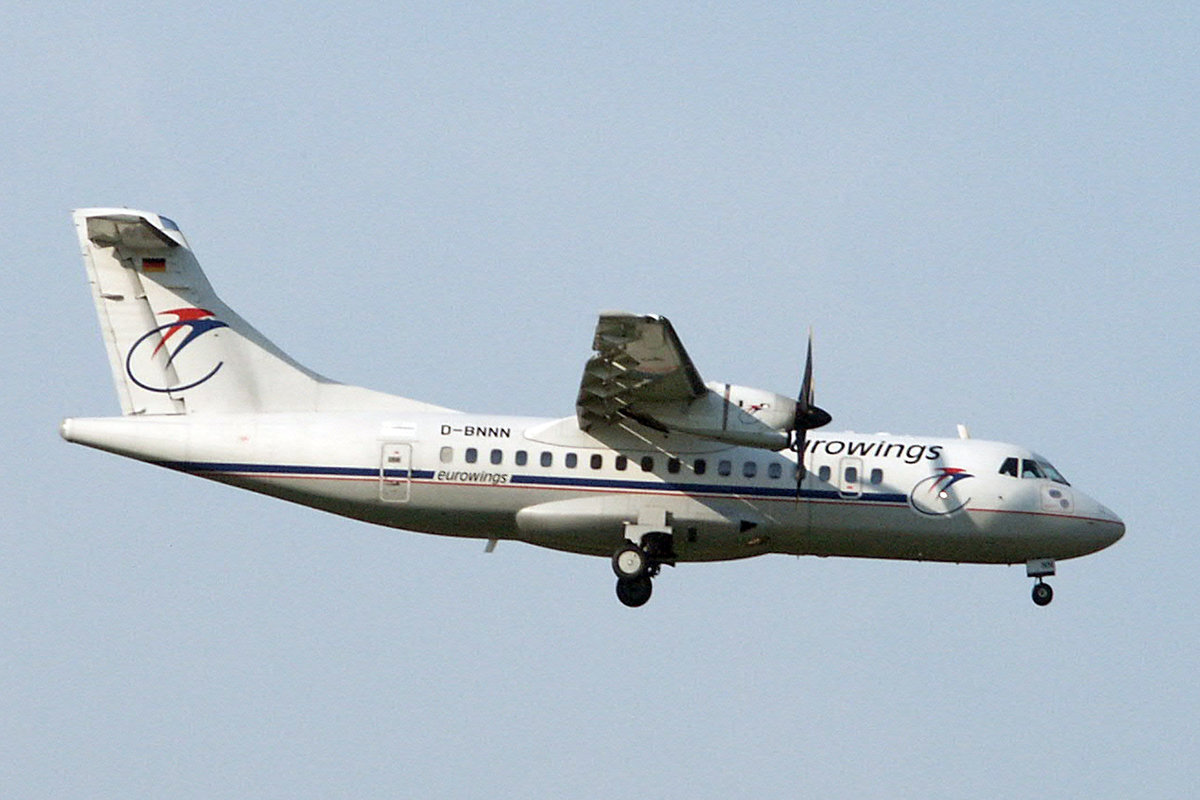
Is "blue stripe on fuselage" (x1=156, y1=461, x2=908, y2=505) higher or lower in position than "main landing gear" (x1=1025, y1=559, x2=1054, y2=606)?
higher

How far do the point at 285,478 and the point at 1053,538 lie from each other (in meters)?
13.9

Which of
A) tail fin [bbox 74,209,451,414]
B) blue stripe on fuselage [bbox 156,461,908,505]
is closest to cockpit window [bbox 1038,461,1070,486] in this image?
blue stripe on fuselage [bbox 156,461,908,505]

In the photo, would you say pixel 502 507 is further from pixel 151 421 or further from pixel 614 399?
pixel 151 421

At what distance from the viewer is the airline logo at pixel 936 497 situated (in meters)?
34.1

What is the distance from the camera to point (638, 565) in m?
33.3

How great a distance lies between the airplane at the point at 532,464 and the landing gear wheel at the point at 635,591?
0.04 m

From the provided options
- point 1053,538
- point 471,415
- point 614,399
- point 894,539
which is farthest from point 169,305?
point 1053,538

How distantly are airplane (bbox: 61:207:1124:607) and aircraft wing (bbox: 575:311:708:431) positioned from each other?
98 mm

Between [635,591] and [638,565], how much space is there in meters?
0.49

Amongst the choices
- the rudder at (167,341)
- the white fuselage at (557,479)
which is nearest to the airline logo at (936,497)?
the white fuselage at (557,479)

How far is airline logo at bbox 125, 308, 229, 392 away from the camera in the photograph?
3438 cm

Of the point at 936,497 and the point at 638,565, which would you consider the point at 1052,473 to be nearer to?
the point at 936,497

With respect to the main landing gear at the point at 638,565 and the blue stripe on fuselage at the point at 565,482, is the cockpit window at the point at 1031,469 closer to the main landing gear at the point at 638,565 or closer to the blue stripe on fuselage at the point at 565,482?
the blue stripe on fuselage at the point at 565,482

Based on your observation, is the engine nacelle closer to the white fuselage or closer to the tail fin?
the white fuselage
